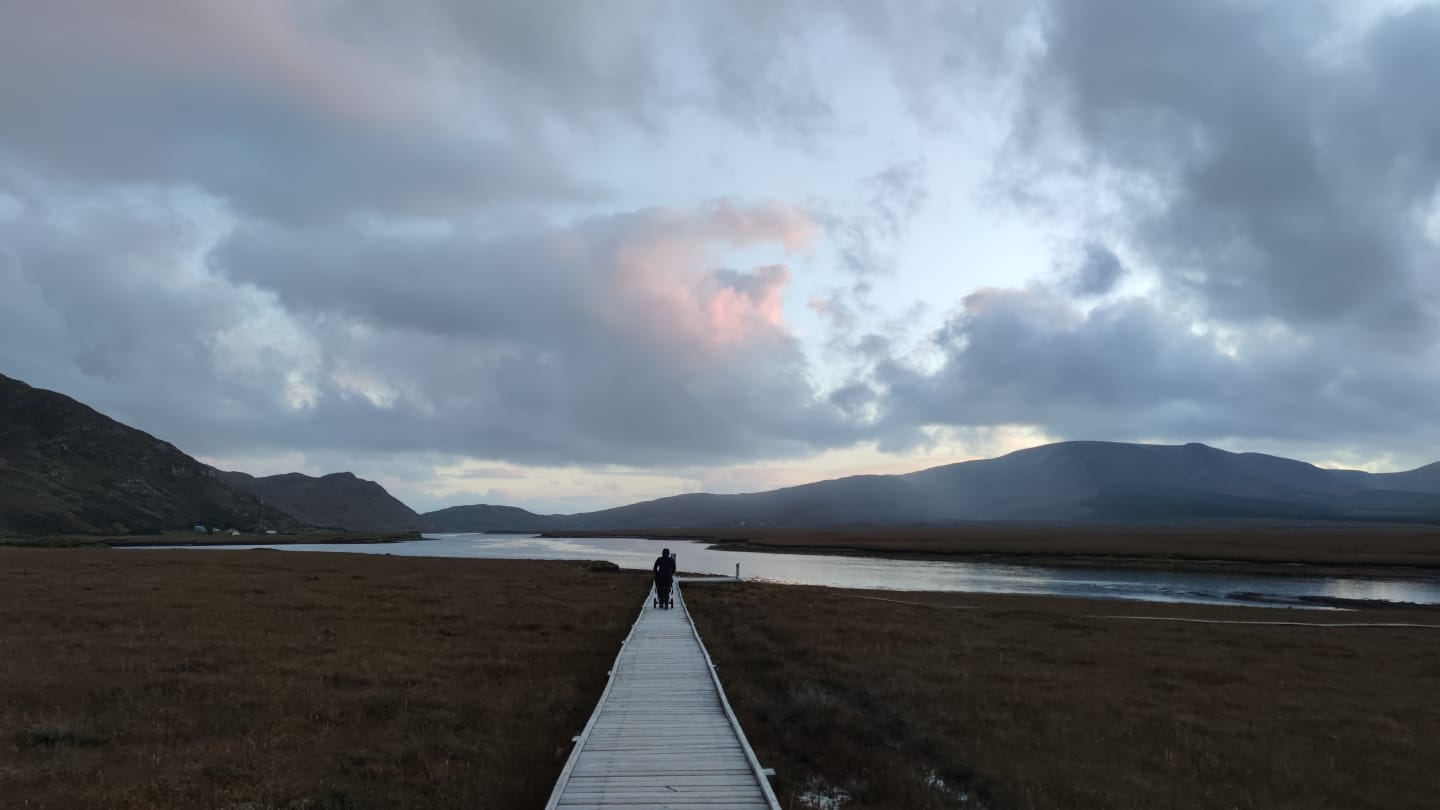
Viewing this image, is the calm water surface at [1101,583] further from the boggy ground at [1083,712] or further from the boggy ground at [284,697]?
the boggy ground at [284,697]

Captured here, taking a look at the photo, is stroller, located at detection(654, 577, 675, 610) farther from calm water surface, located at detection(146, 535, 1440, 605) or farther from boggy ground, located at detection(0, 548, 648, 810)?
calm water surface, located at detection(146, 535, 1440, 605)

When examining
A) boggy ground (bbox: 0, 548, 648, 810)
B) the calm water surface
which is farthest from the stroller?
the calm water surface

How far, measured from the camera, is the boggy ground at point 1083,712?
13.0m

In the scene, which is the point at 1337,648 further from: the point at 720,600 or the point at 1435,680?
the point at 720,600

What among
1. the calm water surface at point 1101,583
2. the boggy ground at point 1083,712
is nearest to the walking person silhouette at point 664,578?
the boggy ground at point 1083,712

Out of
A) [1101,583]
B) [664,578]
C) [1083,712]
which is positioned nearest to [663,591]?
[664,578]

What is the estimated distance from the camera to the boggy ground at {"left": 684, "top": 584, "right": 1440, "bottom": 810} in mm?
13039

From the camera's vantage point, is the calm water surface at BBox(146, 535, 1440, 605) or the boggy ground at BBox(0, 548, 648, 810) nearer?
the boggy ground at BBox(0, 548, 648, 810)

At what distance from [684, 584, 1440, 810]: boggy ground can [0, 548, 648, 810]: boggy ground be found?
501cm

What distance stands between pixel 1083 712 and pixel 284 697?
63.2 ft

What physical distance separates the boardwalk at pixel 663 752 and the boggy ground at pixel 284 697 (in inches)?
40.0

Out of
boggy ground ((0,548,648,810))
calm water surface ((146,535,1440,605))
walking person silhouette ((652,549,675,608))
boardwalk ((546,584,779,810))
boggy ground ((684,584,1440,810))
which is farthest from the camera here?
calm water surface ((146,535,1440,605))

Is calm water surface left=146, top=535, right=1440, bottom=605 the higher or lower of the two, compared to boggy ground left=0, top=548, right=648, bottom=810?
lower

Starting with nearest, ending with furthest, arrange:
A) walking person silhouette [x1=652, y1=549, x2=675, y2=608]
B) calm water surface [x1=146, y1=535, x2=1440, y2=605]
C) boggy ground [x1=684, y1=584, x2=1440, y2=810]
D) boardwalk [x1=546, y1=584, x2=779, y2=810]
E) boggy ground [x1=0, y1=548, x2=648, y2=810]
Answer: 1. boardwalk [x1=546, y1=584, x2=779, y2=810]
2. boggy ground [x1=0, y1=548, x2=648, y2=810]
3. boggy ground [x1=684, y1=584, x2=1440, y2=810]
4. walking person silhouette [x1=652, y1=549, x2=675, y2=608]
5. calm water surface [x1=146, y1=535, x2=1440, y2=605]
